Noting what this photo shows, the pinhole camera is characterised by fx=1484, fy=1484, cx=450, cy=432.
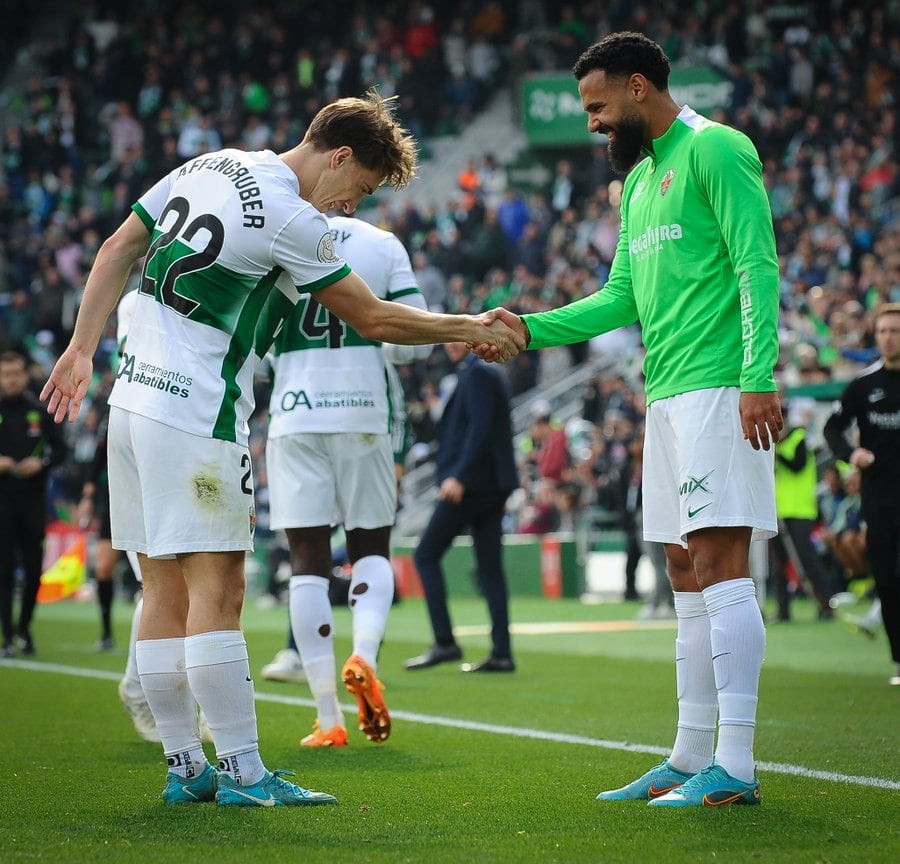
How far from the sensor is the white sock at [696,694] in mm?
4934

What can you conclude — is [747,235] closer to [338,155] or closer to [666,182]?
[666,182]

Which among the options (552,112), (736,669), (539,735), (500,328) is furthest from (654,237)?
(552,112)

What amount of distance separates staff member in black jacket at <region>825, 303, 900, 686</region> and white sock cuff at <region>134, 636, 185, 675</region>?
487cm

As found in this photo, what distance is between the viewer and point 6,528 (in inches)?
466

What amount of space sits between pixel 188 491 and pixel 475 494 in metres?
5.77

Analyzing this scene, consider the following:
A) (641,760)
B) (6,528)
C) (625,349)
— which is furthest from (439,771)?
(625,349)

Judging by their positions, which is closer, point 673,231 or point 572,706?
point 673,231

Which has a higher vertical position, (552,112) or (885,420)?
(552,112)

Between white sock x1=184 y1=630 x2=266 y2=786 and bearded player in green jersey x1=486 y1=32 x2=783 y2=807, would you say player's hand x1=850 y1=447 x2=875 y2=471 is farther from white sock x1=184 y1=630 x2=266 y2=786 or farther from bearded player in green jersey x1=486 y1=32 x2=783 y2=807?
white sock x1=184 y1=630 x2=266 y2=786

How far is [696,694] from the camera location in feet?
16.2

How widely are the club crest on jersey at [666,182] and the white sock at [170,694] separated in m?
2.17

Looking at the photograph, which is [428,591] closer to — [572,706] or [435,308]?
[572,706]

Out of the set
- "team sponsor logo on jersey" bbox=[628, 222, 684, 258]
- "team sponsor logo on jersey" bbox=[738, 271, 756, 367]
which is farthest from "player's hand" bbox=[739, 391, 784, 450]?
"team sponsor logo on jersey" bbox=[628, 222, 684, 258]

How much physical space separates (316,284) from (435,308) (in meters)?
20.2
